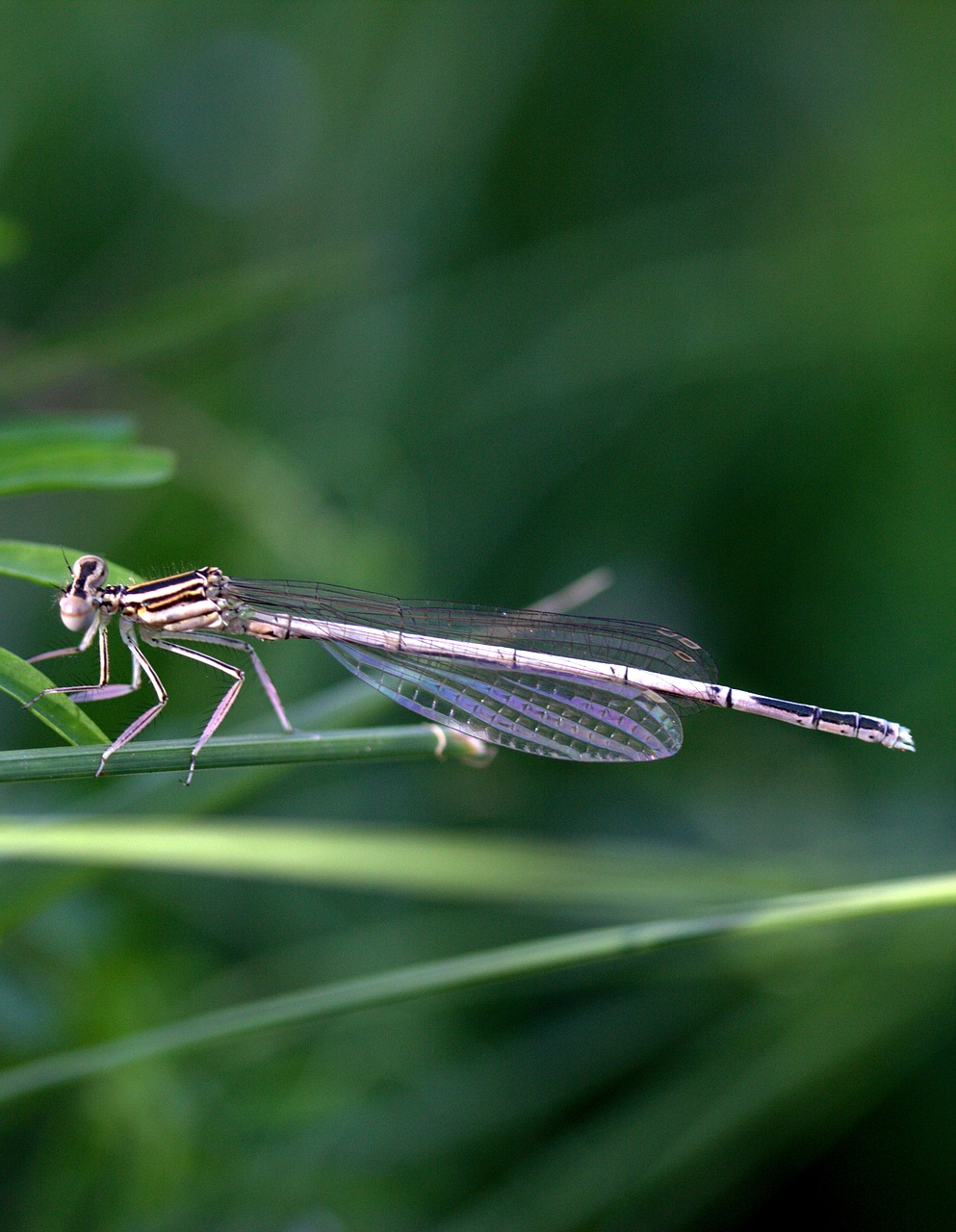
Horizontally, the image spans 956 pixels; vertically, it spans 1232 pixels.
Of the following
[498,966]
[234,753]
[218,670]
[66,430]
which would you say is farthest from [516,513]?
[234,753]

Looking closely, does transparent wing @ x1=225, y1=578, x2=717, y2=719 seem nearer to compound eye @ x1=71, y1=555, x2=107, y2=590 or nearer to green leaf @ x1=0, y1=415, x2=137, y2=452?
compound eye @ x1=71, y1=555, x2=107, y2=590

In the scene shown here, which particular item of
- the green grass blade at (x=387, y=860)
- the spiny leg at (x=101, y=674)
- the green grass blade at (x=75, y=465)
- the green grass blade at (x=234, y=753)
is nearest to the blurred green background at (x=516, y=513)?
the green grass blade at (x=387, y=860)

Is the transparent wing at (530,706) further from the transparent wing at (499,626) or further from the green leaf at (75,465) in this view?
the green leaf at (75,465)

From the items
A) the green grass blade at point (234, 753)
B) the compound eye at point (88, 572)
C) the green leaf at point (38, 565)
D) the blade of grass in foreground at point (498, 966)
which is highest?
the compound eye at point (88, 572)

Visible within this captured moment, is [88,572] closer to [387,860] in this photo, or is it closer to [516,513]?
[387,860]

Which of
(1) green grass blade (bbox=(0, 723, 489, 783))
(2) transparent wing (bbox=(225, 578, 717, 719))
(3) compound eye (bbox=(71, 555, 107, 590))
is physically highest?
(2) transparent wing (bbox=(225, 578, 717, 719))

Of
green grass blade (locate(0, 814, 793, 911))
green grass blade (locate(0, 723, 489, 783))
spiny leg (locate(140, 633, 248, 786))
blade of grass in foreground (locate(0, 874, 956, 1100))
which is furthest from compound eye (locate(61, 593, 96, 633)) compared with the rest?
blade of grass in foreground (locate(0, 874, 956, 1100))

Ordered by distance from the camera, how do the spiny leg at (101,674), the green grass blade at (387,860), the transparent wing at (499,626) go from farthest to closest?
the transparent wing at (499,626) < the spiny leg at (101,674) < the green grass blade at (387,860)
